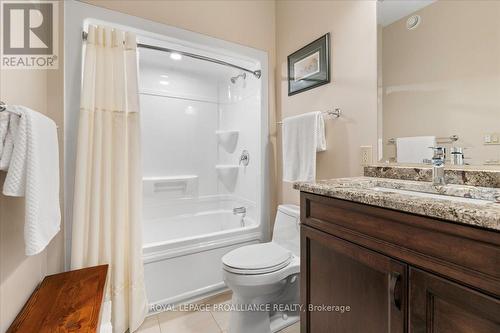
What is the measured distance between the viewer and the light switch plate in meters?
1.35

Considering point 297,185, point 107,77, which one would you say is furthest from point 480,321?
point 107,77

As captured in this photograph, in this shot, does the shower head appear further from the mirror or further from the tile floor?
→ the tile floor

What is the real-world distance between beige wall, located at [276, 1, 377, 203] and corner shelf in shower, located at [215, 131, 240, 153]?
1.01 m

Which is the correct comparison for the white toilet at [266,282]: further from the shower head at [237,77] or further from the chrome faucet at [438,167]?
the shower head at [237,77]

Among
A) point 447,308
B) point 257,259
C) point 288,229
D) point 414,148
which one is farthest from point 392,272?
point 288,229

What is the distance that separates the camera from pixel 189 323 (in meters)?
1.56

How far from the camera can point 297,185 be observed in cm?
107

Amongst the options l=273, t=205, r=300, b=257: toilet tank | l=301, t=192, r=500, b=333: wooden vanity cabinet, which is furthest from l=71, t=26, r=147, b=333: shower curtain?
l=301, t=192, r=500, b=333: wooden vanity cabinet

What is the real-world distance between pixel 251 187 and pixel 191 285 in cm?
105

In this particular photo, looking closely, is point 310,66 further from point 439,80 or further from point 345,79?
point 439,80

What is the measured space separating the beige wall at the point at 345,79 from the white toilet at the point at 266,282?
0.52m

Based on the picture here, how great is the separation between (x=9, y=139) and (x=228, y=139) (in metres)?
2.14

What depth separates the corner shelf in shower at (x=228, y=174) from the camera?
8.98 ft

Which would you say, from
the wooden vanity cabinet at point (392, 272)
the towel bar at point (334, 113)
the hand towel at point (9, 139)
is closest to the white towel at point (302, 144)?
the towel bar at point (334, 113)
